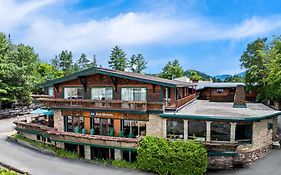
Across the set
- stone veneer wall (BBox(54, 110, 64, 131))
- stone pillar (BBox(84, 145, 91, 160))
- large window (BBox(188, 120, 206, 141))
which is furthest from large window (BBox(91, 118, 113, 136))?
large window (BBox(188, 120, 206, 141))

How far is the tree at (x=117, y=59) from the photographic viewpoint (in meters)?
91.4

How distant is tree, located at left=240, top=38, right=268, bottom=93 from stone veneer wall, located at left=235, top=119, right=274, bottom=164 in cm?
2065

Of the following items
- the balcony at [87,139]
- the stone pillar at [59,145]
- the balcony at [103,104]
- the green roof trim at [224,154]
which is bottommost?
the stone pillar at [59,145]

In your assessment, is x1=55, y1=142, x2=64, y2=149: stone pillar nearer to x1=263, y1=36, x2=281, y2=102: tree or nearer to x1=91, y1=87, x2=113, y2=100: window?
x1=91, y1=87, x2=113, y2=100: window

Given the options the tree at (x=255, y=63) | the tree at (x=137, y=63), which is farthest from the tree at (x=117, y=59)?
the tree at (x=255, y=63)

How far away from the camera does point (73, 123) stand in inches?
1049

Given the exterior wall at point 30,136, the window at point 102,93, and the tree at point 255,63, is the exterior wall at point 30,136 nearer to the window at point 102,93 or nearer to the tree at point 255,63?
the window at point 102,93

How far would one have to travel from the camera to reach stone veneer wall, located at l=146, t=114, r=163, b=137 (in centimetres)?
2295

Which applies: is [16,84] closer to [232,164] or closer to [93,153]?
[93,153]

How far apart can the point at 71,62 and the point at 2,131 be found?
67464mm

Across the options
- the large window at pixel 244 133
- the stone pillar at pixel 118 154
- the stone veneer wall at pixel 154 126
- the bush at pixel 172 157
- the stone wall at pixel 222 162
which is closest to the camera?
the bush at pixel 172 157

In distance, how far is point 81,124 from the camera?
2641 centimetres

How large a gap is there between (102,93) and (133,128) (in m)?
4.70

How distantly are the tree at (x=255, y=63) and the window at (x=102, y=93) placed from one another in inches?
1081
